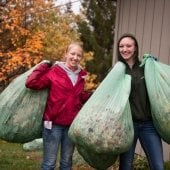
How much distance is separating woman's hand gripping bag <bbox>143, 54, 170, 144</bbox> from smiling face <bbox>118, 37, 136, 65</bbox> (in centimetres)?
15

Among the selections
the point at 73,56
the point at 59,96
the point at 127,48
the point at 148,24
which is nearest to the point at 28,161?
the point at 148,24

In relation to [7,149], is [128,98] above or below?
above

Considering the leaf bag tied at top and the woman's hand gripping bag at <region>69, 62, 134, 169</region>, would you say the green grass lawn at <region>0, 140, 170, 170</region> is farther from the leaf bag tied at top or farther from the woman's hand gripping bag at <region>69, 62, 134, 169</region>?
the woman's hand gripping bag at <region>69, 62, 134, 169</region>

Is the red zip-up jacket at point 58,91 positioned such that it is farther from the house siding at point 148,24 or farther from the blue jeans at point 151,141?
the house siding at point 148,24

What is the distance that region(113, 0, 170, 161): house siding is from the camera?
6848mm

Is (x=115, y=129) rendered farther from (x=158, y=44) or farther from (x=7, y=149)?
(x=7, y=149)

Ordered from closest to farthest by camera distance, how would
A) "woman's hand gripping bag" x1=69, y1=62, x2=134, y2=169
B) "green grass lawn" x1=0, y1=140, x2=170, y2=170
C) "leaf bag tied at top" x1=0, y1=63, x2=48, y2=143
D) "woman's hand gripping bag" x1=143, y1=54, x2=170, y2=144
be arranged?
"woman's hand gripping bag" x1=69, y1=62, x2=134, y2=169 → "woman's hand gripping bag" x1=143, y1=54, x2=170, y2=144 → "leaf bag tied at top" x1=0, y1=63, x2=48, y2=143 → "green grass lawn" x1=0, y1=140, x2=170, y2=170

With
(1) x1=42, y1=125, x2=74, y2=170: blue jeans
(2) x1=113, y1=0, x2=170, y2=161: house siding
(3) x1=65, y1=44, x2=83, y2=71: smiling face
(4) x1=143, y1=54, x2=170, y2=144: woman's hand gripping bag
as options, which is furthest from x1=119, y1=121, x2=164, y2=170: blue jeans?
(2) x1=113, y1=0, x2=170, y2=161: house siding

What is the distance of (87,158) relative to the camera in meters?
4.28

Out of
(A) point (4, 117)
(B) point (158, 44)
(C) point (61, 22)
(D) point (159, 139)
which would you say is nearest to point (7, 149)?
(B) point (158, 44)

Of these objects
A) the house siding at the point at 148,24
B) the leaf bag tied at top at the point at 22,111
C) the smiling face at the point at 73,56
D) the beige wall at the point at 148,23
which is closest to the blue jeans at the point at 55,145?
the leaf bag tied at top at the point at 22,111

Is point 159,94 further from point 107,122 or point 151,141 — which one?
point 107,122

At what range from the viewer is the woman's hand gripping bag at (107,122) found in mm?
3857

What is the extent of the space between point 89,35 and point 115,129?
17.4 meters
